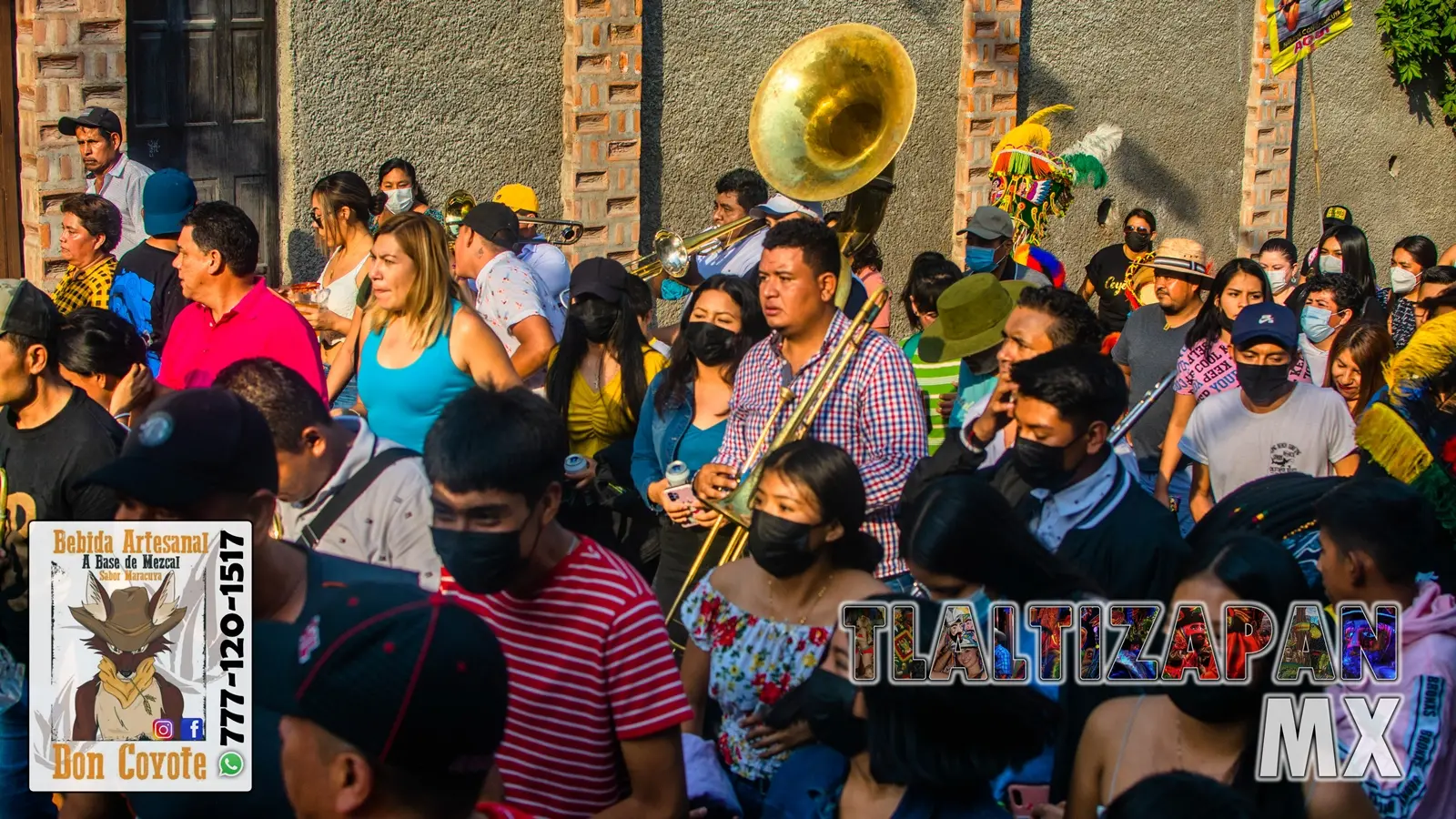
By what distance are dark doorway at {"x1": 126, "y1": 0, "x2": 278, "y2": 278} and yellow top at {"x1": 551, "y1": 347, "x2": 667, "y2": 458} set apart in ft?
12.5

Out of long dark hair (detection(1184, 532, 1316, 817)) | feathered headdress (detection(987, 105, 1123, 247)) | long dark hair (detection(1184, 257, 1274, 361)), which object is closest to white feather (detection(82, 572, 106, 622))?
long dark hair (detection(1184, 532, 1316, 817))

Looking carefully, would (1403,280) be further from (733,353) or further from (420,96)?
(420,96)

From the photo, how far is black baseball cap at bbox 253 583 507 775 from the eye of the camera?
2.27 m

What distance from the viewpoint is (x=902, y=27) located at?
11398mm

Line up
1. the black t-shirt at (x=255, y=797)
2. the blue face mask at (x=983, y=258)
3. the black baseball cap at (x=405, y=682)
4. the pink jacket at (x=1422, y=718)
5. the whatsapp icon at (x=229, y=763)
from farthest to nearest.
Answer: the blue face mask at (x=983, y=258) → the pink jacket at (x=1422, y=718) → the whatsapp icon at (x=229, y=763) → the black t-shirt at (x=255, y=797) → the black baseball cap at (x=405, y=682)

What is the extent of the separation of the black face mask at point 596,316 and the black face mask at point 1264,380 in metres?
2.29

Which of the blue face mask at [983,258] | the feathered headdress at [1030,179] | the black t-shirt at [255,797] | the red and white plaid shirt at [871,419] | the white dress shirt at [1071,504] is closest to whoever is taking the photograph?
the black t-shirt at [255,797]

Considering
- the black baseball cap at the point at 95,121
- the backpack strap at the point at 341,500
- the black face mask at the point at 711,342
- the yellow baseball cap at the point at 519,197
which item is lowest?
the backpack strap at the point at 341,500

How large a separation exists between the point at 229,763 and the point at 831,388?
252cm

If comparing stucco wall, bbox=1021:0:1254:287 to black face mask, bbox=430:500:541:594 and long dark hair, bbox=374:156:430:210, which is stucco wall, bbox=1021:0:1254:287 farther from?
black face mask, bbox=430:500:541:594

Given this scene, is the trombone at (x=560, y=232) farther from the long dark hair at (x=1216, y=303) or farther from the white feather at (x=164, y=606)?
the white feather at (x=164, y=606)

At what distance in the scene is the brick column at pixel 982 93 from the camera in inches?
463

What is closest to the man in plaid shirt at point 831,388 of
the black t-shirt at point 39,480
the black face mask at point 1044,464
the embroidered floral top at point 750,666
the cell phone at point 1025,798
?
the black face mask at point 1044,464

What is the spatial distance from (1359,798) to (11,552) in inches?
140
